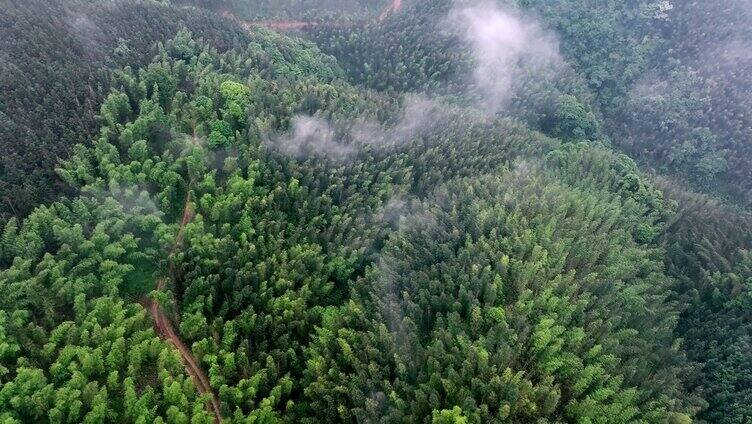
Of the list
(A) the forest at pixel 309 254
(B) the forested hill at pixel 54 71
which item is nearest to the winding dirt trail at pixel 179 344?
(A) the forest at pixel 309 254

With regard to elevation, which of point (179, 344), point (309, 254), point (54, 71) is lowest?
point (179, 344)

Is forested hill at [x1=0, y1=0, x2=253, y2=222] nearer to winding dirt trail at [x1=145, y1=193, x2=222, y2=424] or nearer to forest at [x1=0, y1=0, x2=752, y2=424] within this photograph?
forest at [x1=0, y1=0, x2=752, y2=424]

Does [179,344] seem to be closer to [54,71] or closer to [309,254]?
[309,254]

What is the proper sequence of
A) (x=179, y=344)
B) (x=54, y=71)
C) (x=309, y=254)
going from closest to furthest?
(x=179, y=344)
(x=309, y=254)
(x=54, y=71)

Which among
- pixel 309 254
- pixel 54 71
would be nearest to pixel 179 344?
pixel 309 254

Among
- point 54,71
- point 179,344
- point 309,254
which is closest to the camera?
point 179,344

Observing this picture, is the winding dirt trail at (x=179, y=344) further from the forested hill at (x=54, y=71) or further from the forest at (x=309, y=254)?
the forested hill at (x=54, y=71)

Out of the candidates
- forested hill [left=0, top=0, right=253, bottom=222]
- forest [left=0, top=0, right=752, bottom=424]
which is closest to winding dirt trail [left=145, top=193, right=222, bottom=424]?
forest [left=0, top=0, right=752, bottom=424]

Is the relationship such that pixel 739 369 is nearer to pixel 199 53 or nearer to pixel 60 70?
pixel 199 53

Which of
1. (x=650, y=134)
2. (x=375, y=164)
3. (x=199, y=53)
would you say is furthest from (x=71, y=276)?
(x=650, y=134)
